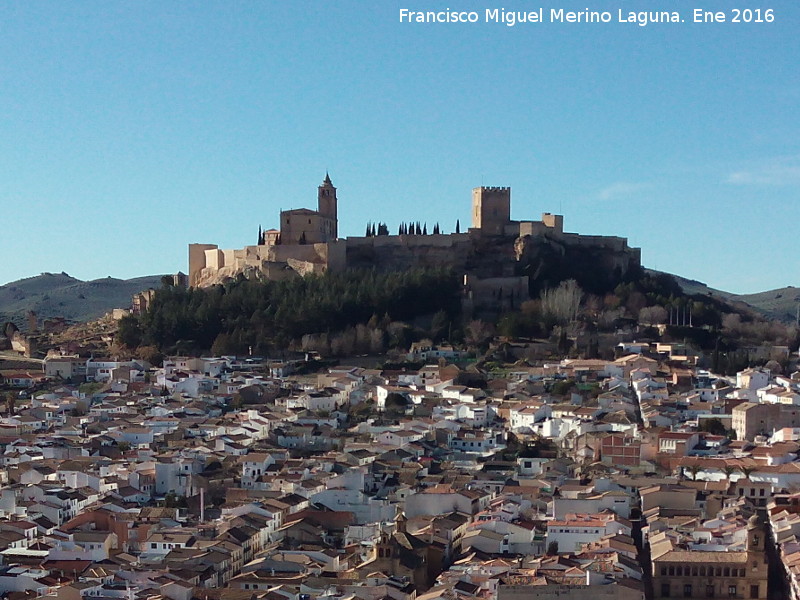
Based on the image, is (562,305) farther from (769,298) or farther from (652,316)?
(769,298)

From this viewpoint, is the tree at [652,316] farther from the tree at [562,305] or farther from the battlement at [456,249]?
the battlement at [456,249]

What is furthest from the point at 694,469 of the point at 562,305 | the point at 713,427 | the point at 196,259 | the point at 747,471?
the point at 196,259

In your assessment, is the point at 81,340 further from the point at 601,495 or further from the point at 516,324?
the point at 601,495

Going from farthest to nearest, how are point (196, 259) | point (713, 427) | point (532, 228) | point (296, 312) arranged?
point (196, 259) < point (532, 228) < point (296, 312) < point (713, 427)

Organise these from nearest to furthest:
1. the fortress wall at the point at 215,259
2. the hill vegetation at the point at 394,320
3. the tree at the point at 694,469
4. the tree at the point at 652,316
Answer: the tree at the point at 694,469, the hill vegetation at the point at 394,320, the tree at the point at 652,316, the fortress wall at the point at 215,259

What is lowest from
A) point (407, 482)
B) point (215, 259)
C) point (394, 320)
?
point (407, 482)

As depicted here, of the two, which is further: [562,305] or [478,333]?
[562,305]

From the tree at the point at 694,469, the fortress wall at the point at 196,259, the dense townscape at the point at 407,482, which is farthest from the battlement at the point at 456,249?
the tree at the point at 694,469
